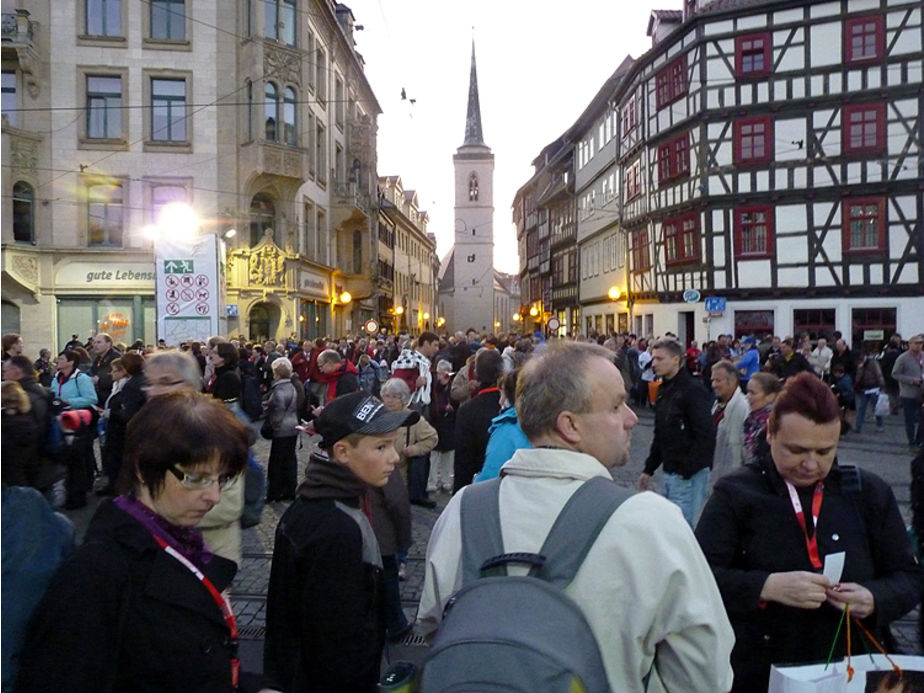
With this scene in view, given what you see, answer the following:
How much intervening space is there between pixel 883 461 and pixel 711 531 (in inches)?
417

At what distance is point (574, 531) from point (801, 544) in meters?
1.38

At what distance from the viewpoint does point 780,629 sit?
2.76 metres

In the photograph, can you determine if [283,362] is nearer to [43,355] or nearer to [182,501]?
[182,501]

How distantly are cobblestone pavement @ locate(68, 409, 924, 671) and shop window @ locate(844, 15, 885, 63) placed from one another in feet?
55.0

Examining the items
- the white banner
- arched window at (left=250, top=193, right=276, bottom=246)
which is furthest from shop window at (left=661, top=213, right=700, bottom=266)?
the white banner

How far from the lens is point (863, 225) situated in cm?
2700

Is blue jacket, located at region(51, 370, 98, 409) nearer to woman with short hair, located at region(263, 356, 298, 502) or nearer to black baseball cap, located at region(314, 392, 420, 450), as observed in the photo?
woman with short hair, located at region(263, 356, 298, 502)

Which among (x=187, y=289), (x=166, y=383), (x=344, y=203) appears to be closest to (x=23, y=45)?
(x=187, y=289)

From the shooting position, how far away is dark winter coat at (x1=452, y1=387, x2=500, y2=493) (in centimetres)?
646

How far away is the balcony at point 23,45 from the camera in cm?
2617

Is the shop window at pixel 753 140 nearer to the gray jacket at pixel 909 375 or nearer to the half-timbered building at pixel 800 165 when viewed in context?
the half-timbered building at pixel 800 165

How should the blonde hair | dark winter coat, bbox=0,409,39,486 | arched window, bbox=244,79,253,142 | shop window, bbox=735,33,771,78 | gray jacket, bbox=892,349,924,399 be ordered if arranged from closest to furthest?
dark winter coat, bbox=0,409,39,486
the blonde hair
gray jacket, bbox=892,349,924,399
shop window, bbox=735,33,771,78
arched window, bbox=244,79,253,142

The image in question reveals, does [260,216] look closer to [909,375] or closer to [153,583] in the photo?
[909,375]

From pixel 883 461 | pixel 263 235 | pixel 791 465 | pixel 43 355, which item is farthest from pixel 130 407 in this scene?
pixel 263 235
